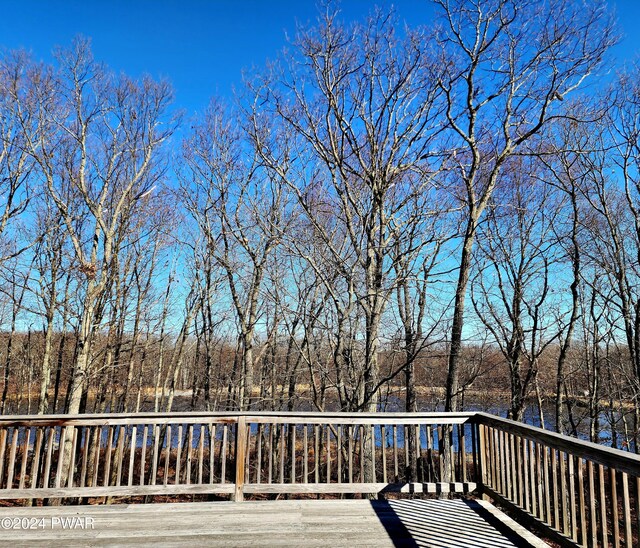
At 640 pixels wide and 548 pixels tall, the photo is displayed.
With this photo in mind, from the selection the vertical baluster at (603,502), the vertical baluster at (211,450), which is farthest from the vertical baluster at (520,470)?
the vertical baluster at (211,450)

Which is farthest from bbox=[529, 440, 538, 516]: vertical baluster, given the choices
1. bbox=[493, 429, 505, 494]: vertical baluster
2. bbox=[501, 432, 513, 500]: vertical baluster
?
bbox=[493, 429, 505, 494]: vertical baluster

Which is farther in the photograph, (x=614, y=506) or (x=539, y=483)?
(x=539, y=483)

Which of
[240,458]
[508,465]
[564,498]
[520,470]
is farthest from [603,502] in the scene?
[240,458]

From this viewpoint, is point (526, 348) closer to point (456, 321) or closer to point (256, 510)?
point (456, 321)

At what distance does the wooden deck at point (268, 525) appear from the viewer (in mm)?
2787

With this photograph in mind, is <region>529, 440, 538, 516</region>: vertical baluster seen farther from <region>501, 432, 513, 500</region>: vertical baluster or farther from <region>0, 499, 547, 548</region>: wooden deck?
<region>501, 432, 513, 500</region>: vertical baluster

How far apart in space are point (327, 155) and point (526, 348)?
297 inches

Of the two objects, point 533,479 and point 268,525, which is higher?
point 533,479

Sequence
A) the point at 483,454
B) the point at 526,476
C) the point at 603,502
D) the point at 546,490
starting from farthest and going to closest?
1. the point at 483,454
2. the point at 526,476
3. the point at 546,490
4. the point at 603,502

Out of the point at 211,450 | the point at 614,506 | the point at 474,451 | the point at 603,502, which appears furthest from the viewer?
the point at 474,451

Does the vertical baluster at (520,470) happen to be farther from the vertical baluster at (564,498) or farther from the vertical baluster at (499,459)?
the vertical baluster at (564,498)

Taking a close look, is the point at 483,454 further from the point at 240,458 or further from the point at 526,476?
the point at 240,458

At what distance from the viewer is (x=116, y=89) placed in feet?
29.7

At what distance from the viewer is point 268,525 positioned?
3.06 metres
